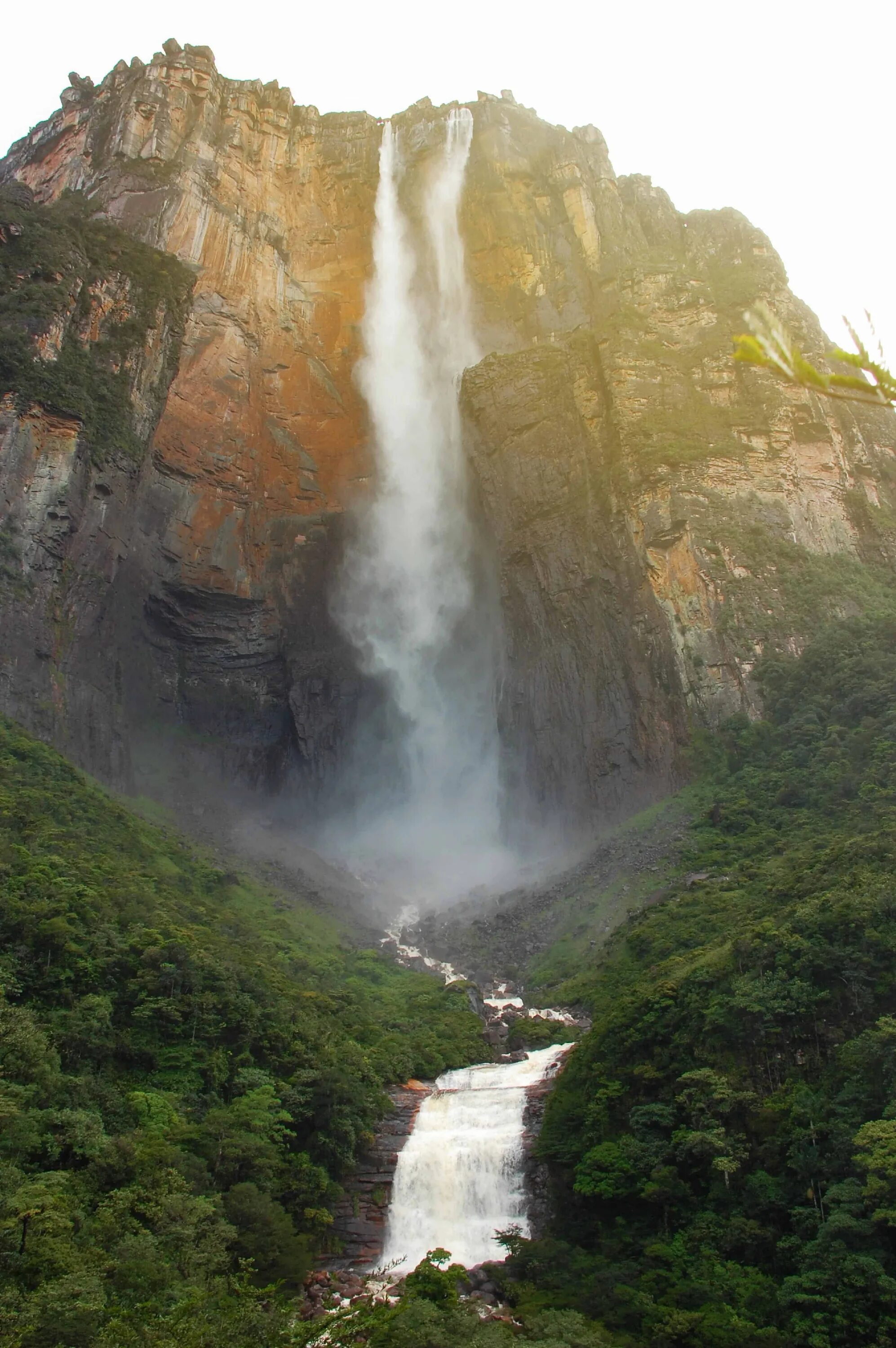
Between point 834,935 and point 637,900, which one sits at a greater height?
point 637,900

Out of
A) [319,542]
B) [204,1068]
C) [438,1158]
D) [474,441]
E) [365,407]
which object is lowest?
[438,1158]

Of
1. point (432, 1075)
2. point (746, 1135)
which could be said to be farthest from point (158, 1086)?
point (746, 1135)

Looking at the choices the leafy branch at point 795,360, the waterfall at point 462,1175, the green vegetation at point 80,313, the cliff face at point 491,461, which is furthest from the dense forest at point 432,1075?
the green vegetation at point 80,313

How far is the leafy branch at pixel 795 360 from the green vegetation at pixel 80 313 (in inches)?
1205

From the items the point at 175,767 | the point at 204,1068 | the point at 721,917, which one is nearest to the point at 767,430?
the point at 721,917

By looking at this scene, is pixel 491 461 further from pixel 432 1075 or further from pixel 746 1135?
pixel 746 1135

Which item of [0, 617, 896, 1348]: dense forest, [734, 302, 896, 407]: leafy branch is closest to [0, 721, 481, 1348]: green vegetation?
[0, 617, 896, 1348]: dense forest

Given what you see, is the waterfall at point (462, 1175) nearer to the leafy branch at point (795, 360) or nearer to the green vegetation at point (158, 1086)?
the green vegetation at point (158, 1086)

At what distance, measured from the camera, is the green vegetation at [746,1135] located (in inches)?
418

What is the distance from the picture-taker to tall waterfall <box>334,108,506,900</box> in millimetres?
42156

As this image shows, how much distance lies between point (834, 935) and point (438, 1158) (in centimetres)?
835

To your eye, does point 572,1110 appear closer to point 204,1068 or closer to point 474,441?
point 204,1068

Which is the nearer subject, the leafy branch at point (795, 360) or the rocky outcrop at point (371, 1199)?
the leafy branch at point (795, 360)

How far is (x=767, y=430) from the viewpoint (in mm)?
38125
